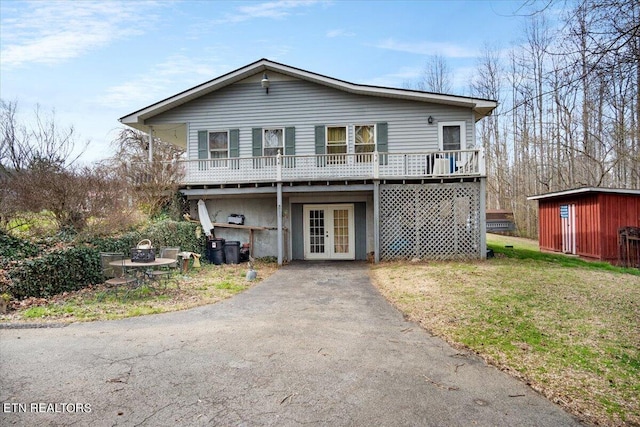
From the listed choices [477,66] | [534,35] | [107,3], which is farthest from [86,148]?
[477,66]

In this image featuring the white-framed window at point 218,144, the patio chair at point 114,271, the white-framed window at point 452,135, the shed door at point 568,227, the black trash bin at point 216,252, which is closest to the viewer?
the patio chair at point 114,271

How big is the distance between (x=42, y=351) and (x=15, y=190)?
17.7 ft

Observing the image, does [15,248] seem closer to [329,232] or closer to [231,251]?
[231,251]

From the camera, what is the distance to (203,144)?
14.5 metres

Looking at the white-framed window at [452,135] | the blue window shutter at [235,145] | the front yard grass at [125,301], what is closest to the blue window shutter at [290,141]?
the blue window shutter at [235,145]

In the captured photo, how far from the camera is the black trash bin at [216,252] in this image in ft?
42.4

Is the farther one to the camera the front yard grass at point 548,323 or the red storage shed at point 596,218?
the red storage shed at point 596,218

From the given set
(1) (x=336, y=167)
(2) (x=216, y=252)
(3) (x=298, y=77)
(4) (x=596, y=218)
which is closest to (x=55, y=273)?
(2) (x=216, y=252)

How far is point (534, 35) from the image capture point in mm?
19062

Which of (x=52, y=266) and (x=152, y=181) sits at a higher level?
(x=152, y=181)

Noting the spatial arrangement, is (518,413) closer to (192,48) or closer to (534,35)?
(192,48)

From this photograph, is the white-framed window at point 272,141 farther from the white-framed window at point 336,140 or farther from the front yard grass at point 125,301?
the front yard grass at point 125,301

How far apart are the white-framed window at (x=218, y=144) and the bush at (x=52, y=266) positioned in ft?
18.8

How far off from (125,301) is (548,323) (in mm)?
7363
